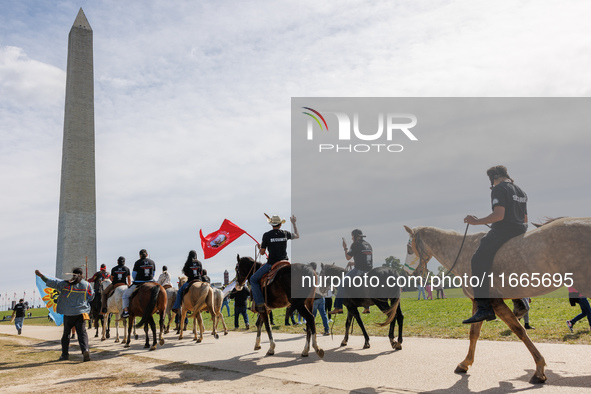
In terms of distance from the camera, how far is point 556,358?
779 centimetres

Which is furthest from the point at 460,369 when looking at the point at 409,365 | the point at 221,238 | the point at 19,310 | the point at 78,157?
the point at 78,157

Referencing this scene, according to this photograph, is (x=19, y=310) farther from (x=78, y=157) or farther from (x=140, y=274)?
(x=140, y=274)

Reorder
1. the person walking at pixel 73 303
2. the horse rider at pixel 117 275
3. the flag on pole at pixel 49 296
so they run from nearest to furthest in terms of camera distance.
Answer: the person walking at pixel 73 303 → the flag on pole at pixel 49 296 → the horse rider at pixel 117 275

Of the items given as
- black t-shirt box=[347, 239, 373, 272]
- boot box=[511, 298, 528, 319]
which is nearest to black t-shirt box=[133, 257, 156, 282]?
black t-shirt box=[347, 239, 373, 272]

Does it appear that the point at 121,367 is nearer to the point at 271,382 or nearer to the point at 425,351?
the point at 271,382

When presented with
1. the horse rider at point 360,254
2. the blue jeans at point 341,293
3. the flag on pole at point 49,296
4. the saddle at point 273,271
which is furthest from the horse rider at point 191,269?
the horse rider at point 360,254

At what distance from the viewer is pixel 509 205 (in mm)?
6723

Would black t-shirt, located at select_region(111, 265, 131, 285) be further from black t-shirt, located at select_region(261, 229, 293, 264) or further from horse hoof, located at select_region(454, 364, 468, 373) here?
horse hoof, located at select_region(454, 364, 468, 373)

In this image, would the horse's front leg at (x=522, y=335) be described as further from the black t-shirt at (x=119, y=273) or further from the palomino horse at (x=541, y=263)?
the black t-shirt at (x=119, y=273)

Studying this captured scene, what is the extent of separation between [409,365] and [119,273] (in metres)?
10.9

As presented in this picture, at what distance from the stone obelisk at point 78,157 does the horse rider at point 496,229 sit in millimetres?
31724

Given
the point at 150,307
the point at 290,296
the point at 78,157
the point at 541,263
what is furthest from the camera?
the point at 78,157

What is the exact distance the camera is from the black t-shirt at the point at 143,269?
13.1 metres

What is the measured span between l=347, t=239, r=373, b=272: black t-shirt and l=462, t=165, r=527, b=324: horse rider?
3691mm
